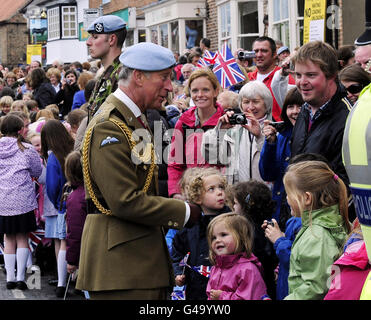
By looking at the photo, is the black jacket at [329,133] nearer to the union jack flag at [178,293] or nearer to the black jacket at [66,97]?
the union jack flag at [178,293]

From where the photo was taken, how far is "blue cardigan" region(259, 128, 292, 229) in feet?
19.5

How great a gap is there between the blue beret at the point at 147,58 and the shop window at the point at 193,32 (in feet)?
67.8

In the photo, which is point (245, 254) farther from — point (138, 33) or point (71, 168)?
point (138, 33)

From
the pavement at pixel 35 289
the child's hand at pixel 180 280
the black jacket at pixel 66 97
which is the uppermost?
the black jacket at pixel 66 97

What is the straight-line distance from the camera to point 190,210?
4.09 m

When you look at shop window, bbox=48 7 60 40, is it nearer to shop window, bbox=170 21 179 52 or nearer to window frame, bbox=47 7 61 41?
window frame, bbox=47 7 61 41

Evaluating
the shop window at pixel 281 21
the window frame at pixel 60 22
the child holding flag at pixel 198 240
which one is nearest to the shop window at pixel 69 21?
the window frame at pixel 60 22

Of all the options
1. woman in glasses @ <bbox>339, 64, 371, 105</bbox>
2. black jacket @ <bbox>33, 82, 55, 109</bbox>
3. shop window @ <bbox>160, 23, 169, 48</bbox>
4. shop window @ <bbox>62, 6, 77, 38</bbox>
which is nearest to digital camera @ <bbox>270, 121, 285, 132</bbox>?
woman in glasses @ <bbox>339, 64, 371, 105</bbox>

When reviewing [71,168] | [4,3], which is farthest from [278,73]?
[4,3]

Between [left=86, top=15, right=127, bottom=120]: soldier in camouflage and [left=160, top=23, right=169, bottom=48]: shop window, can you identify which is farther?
[left=160, top=23, right=169, bottom=48]: shop window

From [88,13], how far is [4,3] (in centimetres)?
5163

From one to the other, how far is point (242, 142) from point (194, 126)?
20.7 inches

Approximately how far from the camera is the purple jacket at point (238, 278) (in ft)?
16.3
